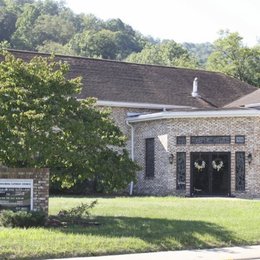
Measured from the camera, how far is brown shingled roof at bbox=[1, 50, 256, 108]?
33.4 meters

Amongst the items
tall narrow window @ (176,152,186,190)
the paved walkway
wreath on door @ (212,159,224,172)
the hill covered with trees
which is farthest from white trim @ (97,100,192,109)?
the hill covered with trees

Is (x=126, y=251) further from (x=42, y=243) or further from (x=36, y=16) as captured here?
(x=36, y=16)

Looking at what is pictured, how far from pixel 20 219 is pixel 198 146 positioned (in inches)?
612

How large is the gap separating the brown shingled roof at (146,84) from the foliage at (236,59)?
1787cm

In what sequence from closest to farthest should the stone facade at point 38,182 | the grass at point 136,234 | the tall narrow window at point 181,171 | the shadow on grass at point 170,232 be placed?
the grass at point 136,234 → the shadow on grass at point 170,232 → the stone facade at point 38,182 → the tall narrow window at point 181,171

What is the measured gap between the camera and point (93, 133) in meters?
16.3

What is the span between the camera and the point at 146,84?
35656mm

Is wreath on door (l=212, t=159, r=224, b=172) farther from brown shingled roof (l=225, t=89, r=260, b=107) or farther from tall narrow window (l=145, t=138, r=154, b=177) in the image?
brown shingled roof (l=225, t=89, r=260, b=107)

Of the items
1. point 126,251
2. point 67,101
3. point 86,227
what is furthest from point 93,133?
point 126,251

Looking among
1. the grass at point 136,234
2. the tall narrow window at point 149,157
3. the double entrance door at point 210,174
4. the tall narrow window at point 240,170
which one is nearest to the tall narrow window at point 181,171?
the double entrance door at point 210,174

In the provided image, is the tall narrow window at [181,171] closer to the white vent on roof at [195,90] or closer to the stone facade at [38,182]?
the white vent on roof at [195,90]

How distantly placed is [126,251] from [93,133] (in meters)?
4.25

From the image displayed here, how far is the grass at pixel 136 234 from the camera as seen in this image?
496 inches

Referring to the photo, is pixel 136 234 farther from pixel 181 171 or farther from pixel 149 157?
pixel 149 157
